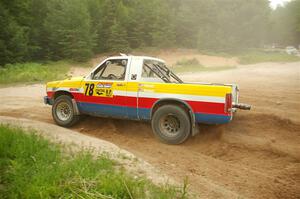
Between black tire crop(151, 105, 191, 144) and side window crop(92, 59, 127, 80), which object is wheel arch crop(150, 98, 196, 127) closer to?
black tire crop(151, 105, 191, 144)

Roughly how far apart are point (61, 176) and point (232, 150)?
3731 millimetres

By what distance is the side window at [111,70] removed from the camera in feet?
24.3

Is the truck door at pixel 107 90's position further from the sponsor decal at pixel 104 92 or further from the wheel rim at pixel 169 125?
the wheel rim at pixel 169 125

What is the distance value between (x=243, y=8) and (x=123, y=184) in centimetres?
5612

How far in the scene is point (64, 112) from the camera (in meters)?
8.26

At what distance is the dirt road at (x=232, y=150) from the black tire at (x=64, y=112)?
311mm

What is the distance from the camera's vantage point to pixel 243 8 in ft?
178

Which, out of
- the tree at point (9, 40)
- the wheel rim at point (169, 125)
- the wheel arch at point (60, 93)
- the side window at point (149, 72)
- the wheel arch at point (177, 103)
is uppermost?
the tree at point (9, 40)

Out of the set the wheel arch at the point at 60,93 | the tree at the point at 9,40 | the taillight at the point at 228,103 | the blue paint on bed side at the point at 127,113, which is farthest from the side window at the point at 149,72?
the tree at the point at 9,40

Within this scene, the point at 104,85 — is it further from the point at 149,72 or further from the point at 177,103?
the point at 177,103

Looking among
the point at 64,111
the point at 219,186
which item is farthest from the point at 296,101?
the point at 64,111

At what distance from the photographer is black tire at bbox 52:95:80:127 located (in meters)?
8.02

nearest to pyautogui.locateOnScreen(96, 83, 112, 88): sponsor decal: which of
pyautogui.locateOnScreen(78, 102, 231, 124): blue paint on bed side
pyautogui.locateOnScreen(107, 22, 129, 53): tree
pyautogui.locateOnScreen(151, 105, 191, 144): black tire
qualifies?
pyautogui.locateOnScreen(78, 102, 231, 124): blue paint on bed side

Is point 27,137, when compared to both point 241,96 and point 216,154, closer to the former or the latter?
point 216,154
